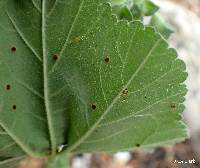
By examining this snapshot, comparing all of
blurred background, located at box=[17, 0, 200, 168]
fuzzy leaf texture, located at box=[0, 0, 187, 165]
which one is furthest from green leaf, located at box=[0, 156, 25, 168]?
blurred background, located at box=[17, 0, 200, 168]

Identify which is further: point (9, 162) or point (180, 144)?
point (180, 144)

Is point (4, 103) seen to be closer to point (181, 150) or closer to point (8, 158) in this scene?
point (8, 158)

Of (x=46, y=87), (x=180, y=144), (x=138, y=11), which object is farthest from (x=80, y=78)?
(x=180, y=144)

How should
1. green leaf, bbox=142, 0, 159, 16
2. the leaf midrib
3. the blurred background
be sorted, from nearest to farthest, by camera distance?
1. the leaf midrib
2. green leaf, bbox=142, 0, 159, 16
3. the blurred background

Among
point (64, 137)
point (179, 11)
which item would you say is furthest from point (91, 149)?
point (179, 11)

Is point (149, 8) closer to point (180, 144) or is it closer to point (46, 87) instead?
point (46, 87)

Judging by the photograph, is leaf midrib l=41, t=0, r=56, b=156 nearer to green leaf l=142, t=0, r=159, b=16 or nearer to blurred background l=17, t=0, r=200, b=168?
green leaf l=142, t=0, r=159, b=16

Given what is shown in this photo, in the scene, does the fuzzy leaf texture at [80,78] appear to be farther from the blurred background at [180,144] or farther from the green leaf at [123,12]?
the blurred background at [180,144]
